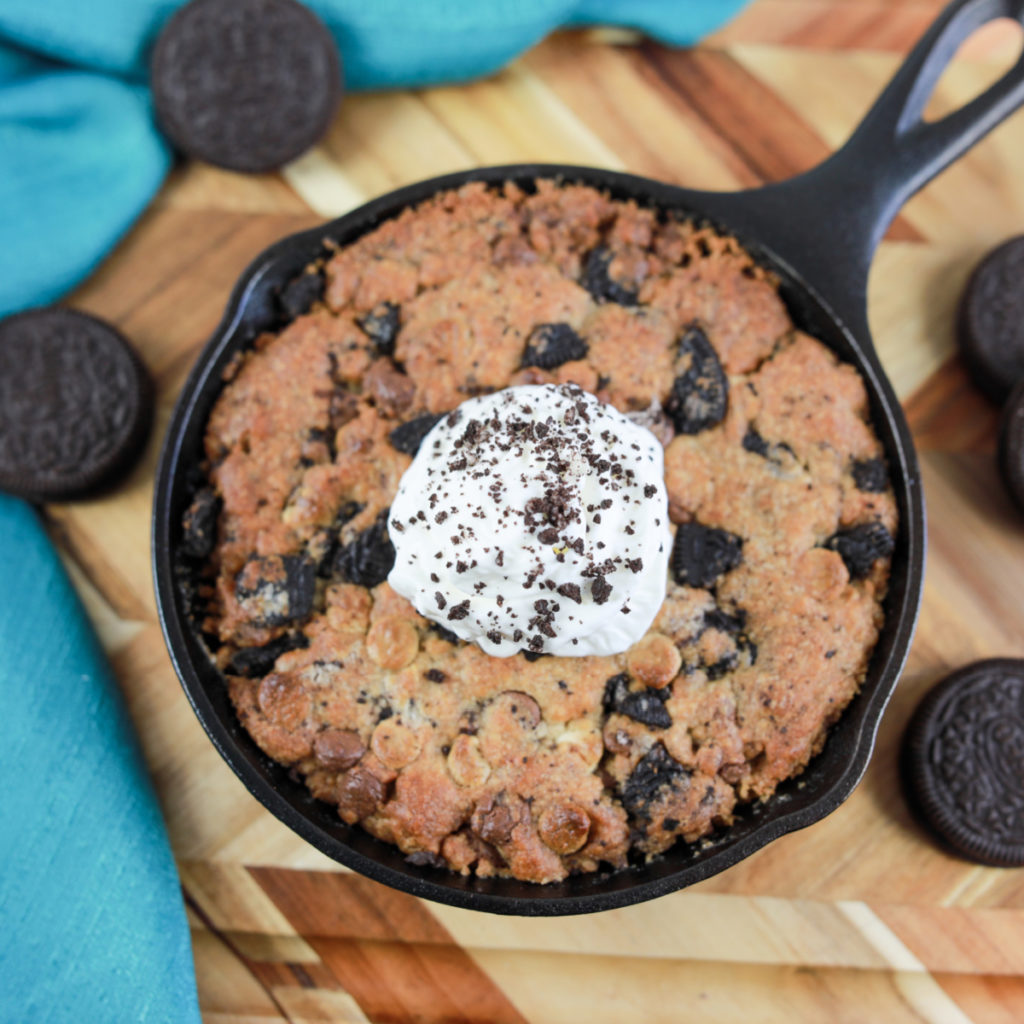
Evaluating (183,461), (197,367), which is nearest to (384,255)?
(197,367)

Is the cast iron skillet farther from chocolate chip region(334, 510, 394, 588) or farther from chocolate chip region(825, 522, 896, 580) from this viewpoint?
chocolate chip region(334, 510, 394, 588)

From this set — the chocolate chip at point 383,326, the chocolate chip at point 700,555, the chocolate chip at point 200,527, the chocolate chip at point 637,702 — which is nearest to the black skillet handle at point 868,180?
the chocolate chip at point 700,555

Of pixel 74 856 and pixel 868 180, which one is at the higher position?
pixel 868 180

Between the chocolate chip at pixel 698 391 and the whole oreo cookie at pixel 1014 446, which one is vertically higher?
the whole oreo cookie at pixel 1014 446

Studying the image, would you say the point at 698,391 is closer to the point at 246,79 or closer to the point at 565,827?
the point at 565,827

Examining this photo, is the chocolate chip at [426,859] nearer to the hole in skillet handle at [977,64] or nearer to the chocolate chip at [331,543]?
the chocolate chip at [331,543]

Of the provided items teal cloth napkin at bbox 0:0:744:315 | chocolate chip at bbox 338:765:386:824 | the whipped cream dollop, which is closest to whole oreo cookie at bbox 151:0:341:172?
teal cloth napkin at bbox 0:0:744:315

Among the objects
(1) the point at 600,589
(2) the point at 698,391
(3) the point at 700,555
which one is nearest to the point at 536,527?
(1) the point at 600,589
